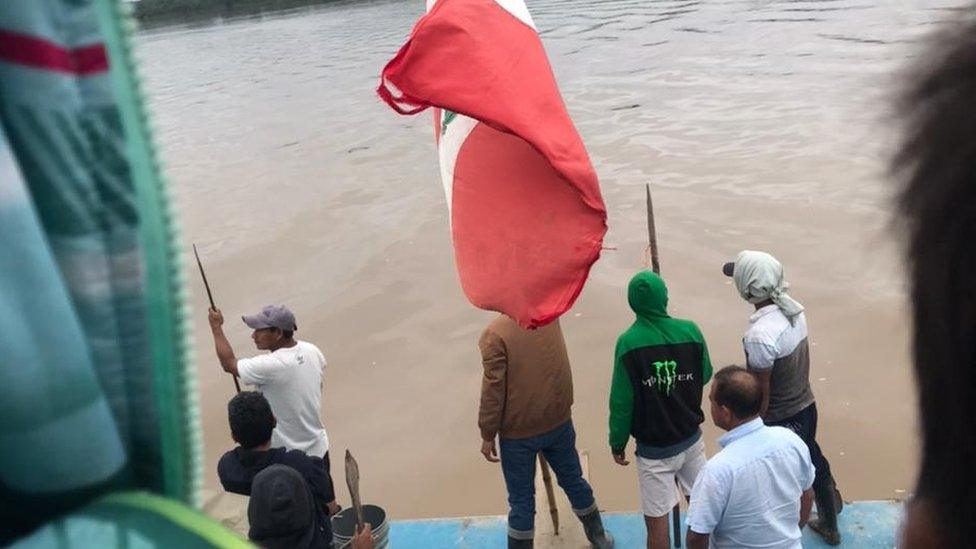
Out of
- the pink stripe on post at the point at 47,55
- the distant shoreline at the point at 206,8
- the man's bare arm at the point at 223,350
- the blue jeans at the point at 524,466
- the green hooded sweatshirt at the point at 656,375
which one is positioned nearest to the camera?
the pink stripe on post at the point at 47,55

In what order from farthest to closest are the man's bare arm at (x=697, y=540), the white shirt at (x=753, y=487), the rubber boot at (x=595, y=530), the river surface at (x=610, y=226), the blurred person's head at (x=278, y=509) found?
the river surface at (x=610, y=226) → the rubber boot at (x=595, y=530) → the man's bare arm at (x=697, y=540) → the white shirt at (x=753, y=487) → the blurred person's head at (x=278, y=509)

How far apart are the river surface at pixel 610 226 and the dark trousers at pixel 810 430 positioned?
1.51m

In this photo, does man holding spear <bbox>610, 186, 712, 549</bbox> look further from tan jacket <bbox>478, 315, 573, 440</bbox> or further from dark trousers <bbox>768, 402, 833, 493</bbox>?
dark trousers <bbox>768, 402, 833, 493</bbox>

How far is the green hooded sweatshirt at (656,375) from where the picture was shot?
3.57 meters

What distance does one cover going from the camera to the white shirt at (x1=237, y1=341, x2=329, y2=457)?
3938 mm

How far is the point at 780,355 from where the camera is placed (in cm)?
369

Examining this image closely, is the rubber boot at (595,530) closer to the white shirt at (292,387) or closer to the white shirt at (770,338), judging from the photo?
the white shirt at (770,338)

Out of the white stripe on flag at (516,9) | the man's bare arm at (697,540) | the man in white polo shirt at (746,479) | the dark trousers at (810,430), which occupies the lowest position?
the dark trousers at (810,430)

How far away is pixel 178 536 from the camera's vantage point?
0.58m

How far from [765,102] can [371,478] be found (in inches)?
524

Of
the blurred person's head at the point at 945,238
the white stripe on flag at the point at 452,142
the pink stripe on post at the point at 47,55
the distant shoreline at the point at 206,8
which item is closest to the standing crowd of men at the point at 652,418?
the white stripe on flag at the point at 452,142

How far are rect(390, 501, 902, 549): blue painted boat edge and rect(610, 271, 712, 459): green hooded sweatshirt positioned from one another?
74cm

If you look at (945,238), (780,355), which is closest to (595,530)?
(780,355)

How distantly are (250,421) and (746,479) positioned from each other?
1875 mm
